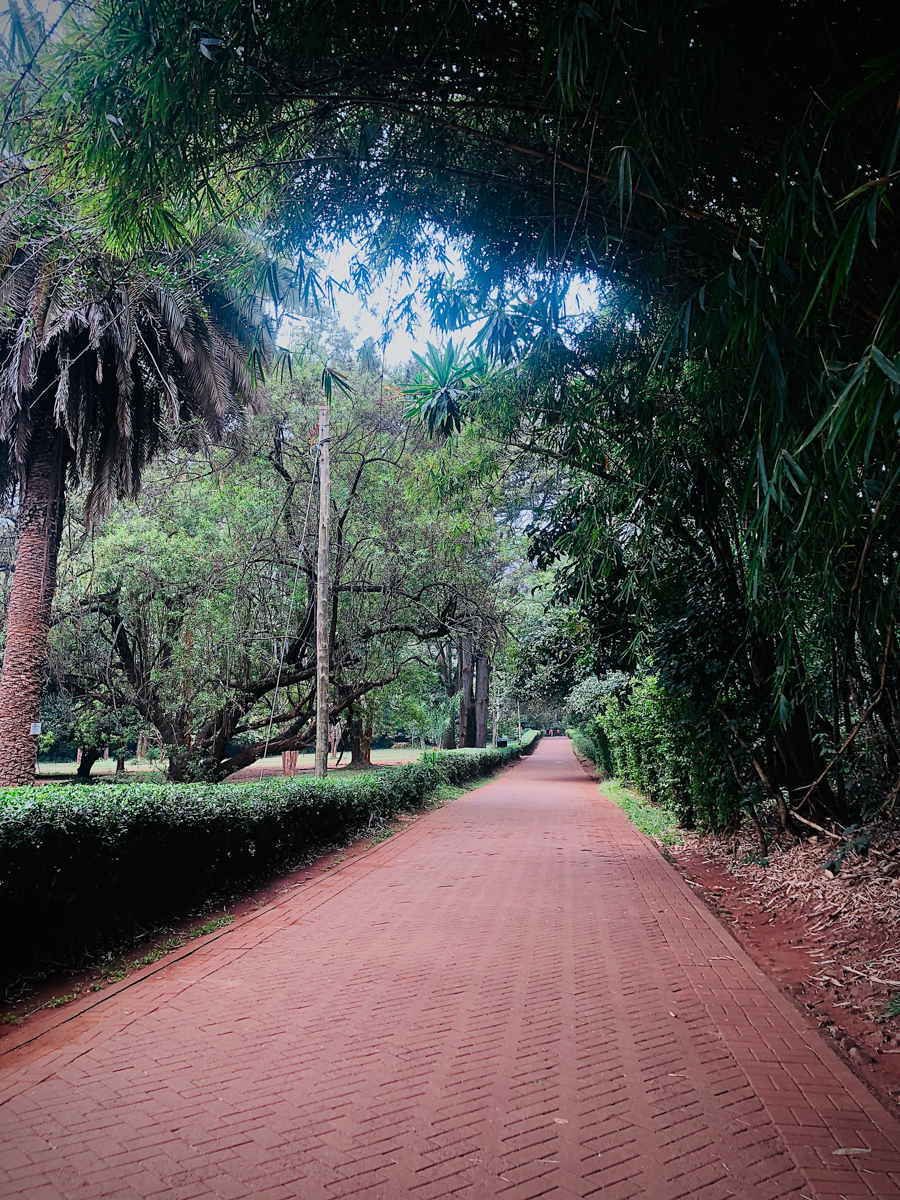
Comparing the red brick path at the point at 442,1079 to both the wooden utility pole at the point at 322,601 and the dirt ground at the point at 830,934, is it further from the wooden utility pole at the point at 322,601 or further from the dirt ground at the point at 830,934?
the wooden utility pole at the point at 322,601

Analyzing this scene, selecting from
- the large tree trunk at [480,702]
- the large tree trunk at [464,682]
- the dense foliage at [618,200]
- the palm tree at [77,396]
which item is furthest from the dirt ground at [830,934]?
the large tree trunk at [480,702]

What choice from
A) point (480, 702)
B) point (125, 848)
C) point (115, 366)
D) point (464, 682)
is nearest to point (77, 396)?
point (115, 366)

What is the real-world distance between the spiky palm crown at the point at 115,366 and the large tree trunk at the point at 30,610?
1.01 feet

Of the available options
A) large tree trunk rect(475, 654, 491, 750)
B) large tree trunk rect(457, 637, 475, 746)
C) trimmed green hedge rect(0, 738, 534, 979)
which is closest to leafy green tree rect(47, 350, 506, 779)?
trimmed green hedge rect(0, 738, 534, 979)

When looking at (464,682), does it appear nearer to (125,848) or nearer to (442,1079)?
(125,848)

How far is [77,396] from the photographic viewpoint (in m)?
10.2

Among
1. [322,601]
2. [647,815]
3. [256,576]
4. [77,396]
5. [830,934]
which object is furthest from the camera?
[647,815]

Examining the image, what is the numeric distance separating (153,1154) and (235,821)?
16.6 ft

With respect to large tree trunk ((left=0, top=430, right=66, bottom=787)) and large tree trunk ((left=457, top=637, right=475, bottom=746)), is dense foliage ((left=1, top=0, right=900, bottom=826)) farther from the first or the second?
large tree trunk ((left=457, top=637, right=475, bottom=746))

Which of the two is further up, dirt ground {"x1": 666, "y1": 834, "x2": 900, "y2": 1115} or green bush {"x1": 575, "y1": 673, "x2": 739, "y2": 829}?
green bush {"x1": 575, "y1": 673, "x2": 739, "y2": 829}

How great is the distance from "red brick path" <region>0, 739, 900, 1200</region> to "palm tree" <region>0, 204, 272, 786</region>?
5519 mm

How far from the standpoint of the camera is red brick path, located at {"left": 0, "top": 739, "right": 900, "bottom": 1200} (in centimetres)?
282

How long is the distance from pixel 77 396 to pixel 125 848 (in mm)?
6878

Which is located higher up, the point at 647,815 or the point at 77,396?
the point at 77,396
